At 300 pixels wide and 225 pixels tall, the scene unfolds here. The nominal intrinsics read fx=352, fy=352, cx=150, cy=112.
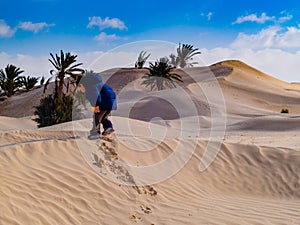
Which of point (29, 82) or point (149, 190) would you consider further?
point (29, 82)

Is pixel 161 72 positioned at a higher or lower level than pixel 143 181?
higher

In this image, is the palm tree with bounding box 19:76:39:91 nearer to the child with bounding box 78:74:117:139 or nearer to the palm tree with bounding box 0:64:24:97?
the palm tree with bounding box 0:64:24:97

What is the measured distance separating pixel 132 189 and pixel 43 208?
5.72 feet

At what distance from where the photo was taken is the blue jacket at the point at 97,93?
Answer: 7215 millimetres

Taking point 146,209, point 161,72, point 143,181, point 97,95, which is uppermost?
point 161,72

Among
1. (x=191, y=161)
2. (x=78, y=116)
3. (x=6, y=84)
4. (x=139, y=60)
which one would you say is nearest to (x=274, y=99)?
(x=139, y=60)

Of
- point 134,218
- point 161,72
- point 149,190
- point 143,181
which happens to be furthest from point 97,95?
point 161,72

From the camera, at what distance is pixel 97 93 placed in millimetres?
7176

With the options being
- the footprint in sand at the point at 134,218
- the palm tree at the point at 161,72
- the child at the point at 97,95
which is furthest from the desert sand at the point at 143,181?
the palm tree at the point at 161,72

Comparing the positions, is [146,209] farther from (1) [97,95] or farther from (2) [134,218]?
(1) [97,95]

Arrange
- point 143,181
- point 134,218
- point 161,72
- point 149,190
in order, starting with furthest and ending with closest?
point 161,72
point 143,181
point 149,190
point 134,218

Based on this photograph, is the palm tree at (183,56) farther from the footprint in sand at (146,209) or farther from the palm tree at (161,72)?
the footprint in sand at (146,209)

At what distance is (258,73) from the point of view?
56.7m

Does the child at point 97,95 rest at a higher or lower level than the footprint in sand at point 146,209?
higher
